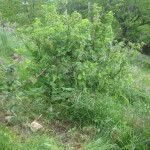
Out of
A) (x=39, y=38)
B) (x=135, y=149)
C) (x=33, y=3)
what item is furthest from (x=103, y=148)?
(x=33, y=3)

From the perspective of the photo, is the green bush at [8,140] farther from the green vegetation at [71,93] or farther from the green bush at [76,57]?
the green bush at [76,57]

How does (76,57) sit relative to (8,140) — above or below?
above

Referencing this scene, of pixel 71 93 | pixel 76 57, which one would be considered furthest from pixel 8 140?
pixel 76 57

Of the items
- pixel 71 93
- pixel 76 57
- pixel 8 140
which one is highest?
pixel 76 57

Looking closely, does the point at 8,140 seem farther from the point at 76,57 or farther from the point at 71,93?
the point at 76,57

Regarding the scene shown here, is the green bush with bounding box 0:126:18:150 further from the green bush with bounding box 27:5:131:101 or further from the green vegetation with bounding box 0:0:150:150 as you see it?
the green bush with bounding box 27:5:131:101

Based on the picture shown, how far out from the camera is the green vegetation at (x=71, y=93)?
10.1ft

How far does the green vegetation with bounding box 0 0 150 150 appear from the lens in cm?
308

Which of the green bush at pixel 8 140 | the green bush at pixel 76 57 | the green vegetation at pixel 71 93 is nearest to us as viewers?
the green bush at pixel 8 140

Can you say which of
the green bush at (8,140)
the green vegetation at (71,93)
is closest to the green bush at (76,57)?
the green vegetation at (71,93)

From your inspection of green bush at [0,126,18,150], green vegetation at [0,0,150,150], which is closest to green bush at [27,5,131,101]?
green vegetation at [0,0,150,150]

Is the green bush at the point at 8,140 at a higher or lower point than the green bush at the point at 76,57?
lower

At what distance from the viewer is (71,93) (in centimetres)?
378

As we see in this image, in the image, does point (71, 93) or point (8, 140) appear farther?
point (71, 93)
